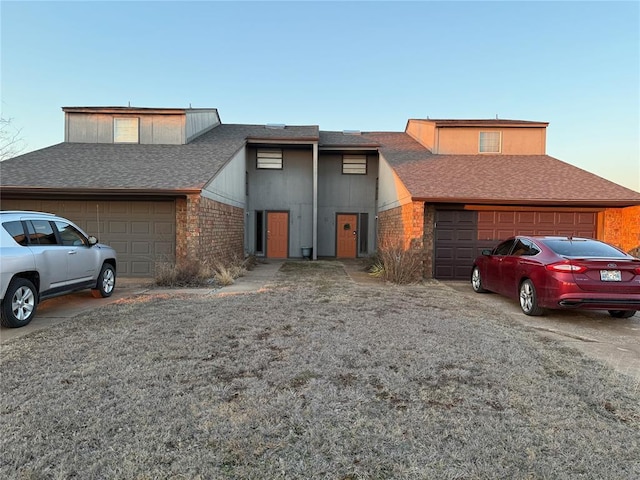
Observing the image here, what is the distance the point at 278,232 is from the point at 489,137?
10066 millimetres

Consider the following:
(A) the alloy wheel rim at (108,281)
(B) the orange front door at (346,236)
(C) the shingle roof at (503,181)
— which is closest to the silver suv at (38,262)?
(A) the alloy wheel rim at (108,281)

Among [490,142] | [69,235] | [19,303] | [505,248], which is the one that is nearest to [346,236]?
[490,142]

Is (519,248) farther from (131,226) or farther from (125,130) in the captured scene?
(125,130)

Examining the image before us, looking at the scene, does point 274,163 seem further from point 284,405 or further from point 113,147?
point 284,405

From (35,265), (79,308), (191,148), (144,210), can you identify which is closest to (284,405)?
(35,265)

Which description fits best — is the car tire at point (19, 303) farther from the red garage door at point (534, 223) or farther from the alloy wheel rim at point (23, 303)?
the red garage door at point (534, 223)

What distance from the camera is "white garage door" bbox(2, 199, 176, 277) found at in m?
10.9

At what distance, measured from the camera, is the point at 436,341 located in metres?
5.00

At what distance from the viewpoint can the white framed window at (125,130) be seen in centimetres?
1503

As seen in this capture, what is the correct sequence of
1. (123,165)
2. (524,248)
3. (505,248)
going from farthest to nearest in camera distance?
(123,165) < (505,248) < (524,248)

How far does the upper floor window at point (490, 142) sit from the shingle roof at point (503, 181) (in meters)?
0.51

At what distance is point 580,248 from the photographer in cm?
673

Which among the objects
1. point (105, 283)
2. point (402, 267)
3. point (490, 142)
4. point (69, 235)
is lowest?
point (105, 283)

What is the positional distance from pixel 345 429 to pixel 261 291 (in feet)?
19.7
